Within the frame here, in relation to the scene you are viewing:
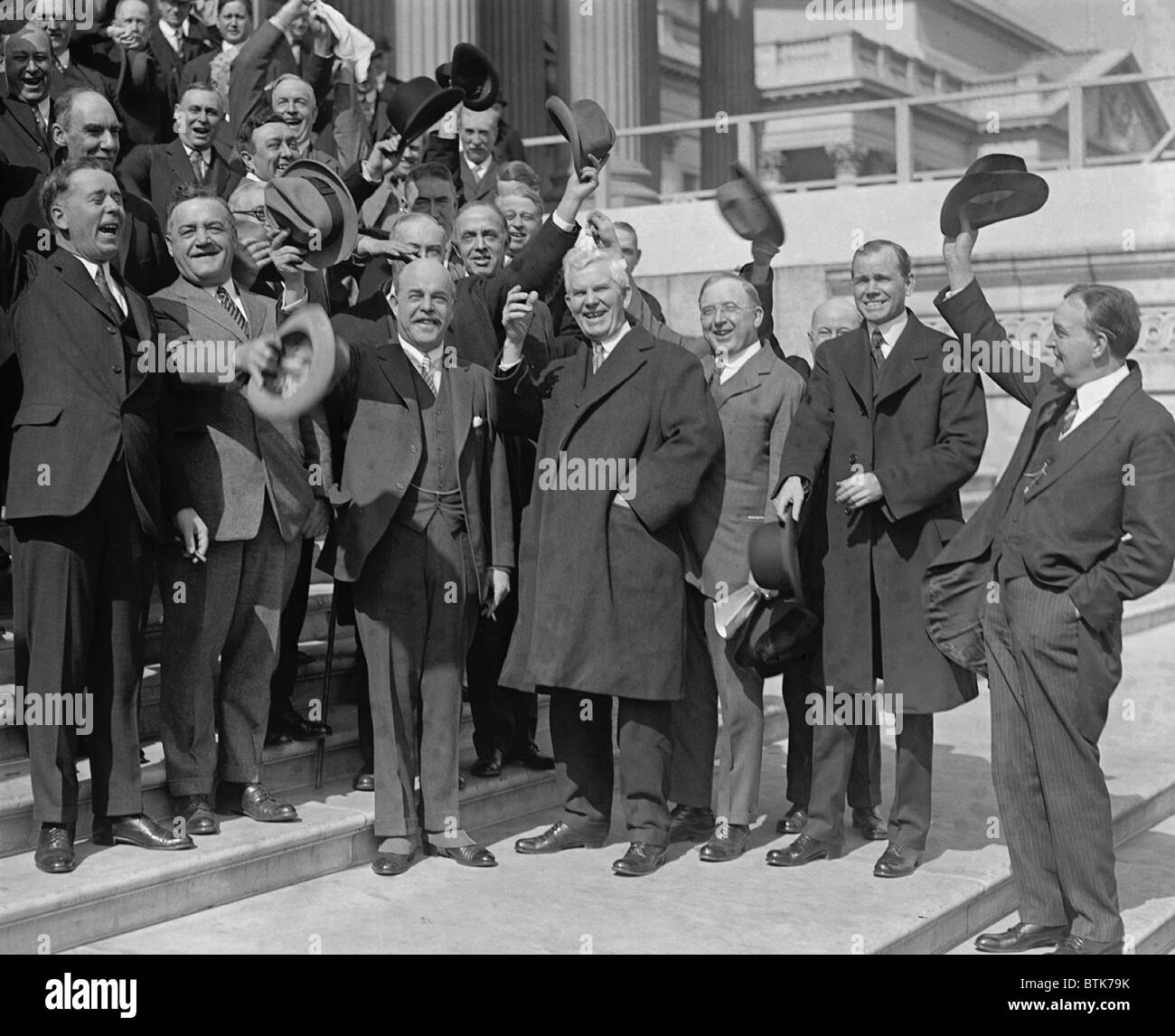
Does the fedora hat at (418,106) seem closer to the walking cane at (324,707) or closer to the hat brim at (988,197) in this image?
the walking cane at (324,707)

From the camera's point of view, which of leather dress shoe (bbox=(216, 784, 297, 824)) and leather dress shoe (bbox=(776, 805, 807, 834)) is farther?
leather dress shoe (bbox=(776, 805, 807, 834))

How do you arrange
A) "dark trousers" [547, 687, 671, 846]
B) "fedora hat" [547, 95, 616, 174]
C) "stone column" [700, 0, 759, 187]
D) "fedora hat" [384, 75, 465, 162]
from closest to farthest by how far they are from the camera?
"dark trousers" [547, 687, 671, 846] < "fedora hat" [547, 95, 616, 174] < "fedora hat" [384, 75, 465, 162] < "stone column" [700, 0, 759, 187]

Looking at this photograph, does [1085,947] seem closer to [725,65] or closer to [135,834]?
[135,834]

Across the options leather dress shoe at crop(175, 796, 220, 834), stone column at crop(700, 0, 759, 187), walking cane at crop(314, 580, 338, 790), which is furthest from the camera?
stone column at crop(700, 0, 759, 187)

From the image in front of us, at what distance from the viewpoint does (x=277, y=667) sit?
6156 mm

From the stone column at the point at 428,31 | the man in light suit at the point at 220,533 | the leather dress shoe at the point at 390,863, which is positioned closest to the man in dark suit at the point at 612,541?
the leather dress shoe at the point at 390,863

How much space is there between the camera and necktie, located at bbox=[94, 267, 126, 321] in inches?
203

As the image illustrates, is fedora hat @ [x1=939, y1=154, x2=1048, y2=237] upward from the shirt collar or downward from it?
upward

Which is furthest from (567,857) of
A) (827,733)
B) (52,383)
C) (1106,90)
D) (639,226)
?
(1106,90)

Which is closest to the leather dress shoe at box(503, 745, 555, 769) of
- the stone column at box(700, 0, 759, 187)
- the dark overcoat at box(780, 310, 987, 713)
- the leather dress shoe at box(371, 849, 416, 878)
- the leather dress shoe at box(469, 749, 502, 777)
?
the leather dress shoe at box(469, 749, 502, 777)

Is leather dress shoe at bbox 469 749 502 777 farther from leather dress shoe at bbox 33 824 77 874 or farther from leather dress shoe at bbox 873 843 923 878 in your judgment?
leather dress shoe at bbox 33 824 77 874

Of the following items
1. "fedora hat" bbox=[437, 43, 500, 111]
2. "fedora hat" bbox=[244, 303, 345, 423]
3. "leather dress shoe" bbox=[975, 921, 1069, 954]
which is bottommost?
"leather dress shoe" bbox=[975, 921, 1069, 954]

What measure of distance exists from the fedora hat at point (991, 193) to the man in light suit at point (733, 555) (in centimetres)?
84

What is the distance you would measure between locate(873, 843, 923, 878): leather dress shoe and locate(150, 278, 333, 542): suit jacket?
228 centimetres
